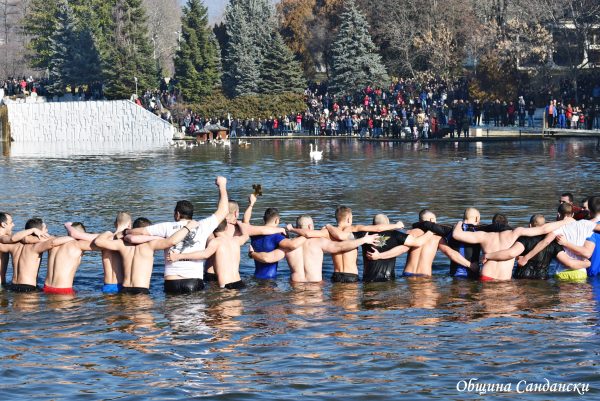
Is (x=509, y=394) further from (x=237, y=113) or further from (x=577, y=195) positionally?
(x=237, y=113)

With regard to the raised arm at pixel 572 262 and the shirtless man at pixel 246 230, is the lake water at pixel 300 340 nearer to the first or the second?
the raised arm at pixel 572 262

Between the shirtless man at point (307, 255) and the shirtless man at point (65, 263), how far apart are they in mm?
2844

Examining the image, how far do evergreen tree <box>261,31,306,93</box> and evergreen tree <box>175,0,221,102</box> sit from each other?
4790 millimetres

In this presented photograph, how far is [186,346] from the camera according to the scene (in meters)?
15.6

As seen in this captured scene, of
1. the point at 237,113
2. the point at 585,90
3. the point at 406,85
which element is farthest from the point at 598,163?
the point at 237,113

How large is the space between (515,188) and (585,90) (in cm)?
3191

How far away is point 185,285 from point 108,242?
4.42 ft

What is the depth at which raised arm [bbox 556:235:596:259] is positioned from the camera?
18.6 metres

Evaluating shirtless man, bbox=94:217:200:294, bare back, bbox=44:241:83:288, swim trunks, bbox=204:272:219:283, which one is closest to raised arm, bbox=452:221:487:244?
swim trunks, bbox=204:272:219:283

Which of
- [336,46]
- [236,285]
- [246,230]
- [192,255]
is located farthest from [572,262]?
[336,46]

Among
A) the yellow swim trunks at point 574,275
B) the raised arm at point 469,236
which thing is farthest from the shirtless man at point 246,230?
the yellow swim trunks at point 574,275

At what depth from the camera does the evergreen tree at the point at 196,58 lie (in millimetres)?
93875

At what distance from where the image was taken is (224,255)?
18516 mm

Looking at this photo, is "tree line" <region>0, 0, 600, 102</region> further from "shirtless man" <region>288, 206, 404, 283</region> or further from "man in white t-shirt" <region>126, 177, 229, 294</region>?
"man in white t-shirt" <region>126, 177, 229, 294</region>
